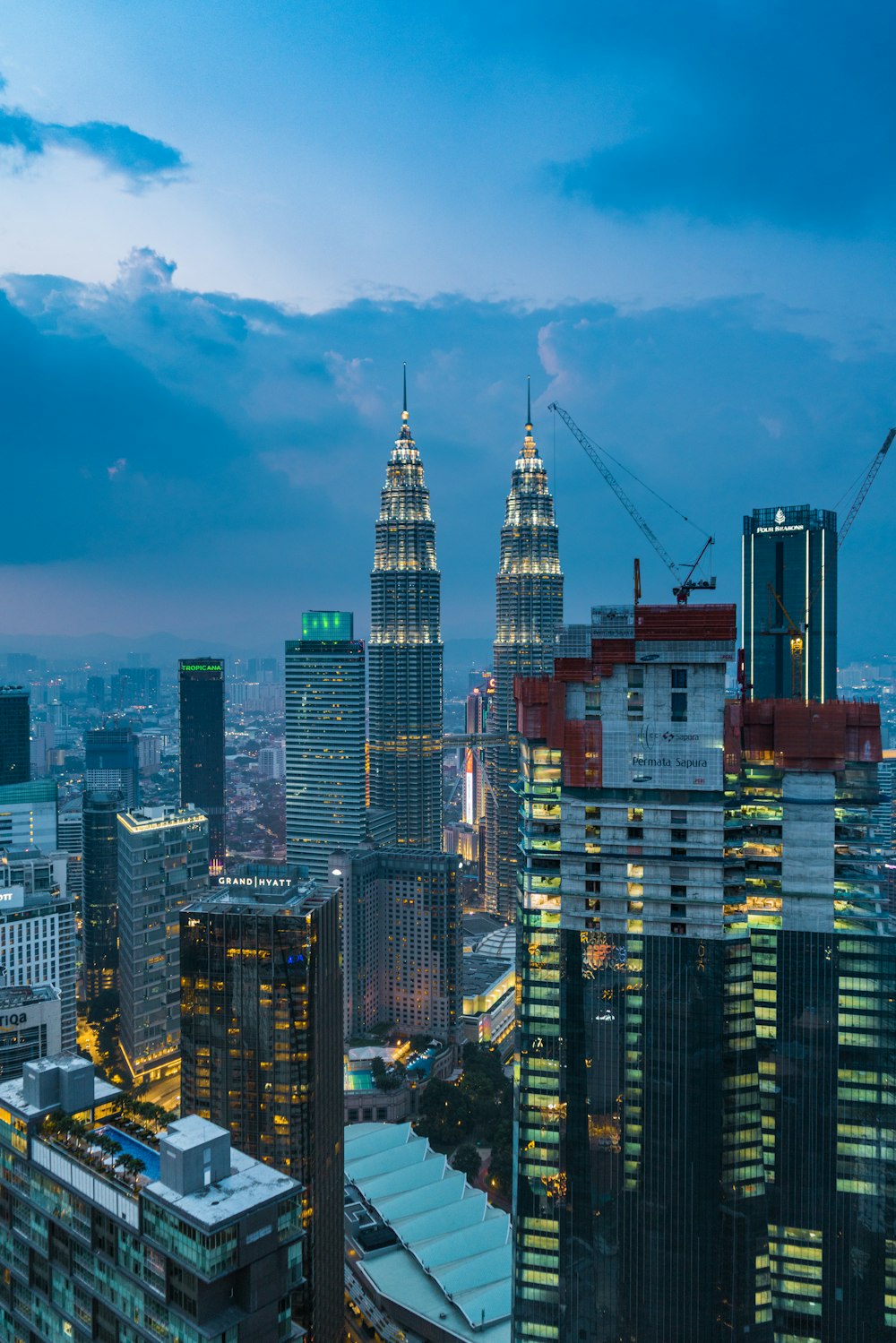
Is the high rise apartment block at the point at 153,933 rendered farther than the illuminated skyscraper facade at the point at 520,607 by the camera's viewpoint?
No

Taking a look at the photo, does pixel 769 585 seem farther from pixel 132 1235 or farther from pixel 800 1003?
pixel 132 1235

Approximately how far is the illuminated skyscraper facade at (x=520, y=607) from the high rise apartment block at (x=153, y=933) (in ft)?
207

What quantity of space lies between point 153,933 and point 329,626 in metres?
51.3

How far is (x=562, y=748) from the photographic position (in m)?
39.3

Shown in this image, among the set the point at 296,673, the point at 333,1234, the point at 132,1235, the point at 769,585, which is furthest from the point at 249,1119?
the point at 296,673

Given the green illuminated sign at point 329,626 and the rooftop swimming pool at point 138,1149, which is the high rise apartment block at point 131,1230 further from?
the green illuminated sign at point 329,626

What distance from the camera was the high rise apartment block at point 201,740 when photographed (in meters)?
164

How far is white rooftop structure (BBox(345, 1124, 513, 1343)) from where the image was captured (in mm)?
48531

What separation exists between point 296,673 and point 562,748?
86.2 metres

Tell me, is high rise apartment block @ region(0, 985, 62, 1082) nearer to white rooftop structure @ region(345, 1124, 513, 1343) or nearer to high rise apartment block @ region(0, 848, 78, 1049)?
high rise apartment block @ region(0, 848, 78, 1049)

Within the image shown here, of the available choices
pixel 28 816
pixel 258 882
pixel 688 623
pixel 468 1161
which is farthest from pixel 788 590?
pixel 28 816

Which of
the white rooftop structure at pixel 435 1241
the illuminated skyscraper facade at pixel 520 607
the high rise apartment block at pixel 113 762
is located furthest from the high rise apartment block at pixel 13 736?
the white rooftop structure at pixel 435 1241

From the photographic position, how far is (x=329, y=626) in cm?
12431

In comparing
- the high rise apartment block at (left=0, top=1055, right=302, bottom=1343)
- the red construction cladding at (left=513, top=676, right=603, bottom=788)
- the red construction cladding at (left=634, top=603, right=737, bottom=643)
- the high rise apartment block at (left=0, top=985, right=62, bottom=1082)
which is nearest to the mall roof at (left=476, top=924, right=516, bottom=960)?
the high rise apartment block at (left=0, top=985, right=62, bottom=1082)
